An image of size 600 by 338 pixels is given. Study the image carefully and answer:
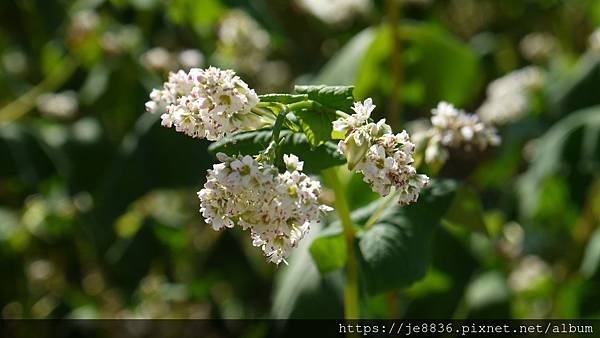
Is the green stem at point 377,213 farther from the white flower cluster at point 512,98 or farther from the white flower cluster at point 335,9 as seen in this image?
the white flower cluster at point 335,9

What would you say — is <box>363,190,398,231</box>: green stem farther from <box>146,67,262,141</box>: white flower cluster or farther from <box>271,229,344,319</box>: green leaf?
<box>146,67,262,141</box>: white flower cluster

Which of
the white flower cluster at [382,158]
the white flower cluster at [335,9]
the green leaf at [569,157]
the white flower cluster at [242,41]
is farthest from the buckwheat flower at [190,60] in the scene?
the white flower cluster at [382,158]

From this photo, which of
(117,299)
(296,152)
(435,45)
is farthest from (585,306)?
(117,299)

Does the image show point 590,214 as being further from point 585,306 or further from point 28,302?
point 28,302

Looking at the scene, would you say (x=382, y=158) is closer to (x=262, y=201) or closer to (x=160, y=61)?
(x=262, y=201)

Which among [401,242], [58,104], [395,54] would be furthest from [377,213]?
[58,104]

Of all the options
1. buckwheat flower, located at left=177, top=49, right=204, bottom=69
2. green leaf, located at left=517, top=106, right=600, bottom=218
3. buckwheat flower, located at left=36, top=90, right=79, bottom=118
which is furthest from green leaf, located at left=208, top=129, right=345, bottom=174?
buckwheat flower, located at left=36, top=90, right=79, bottom=118
